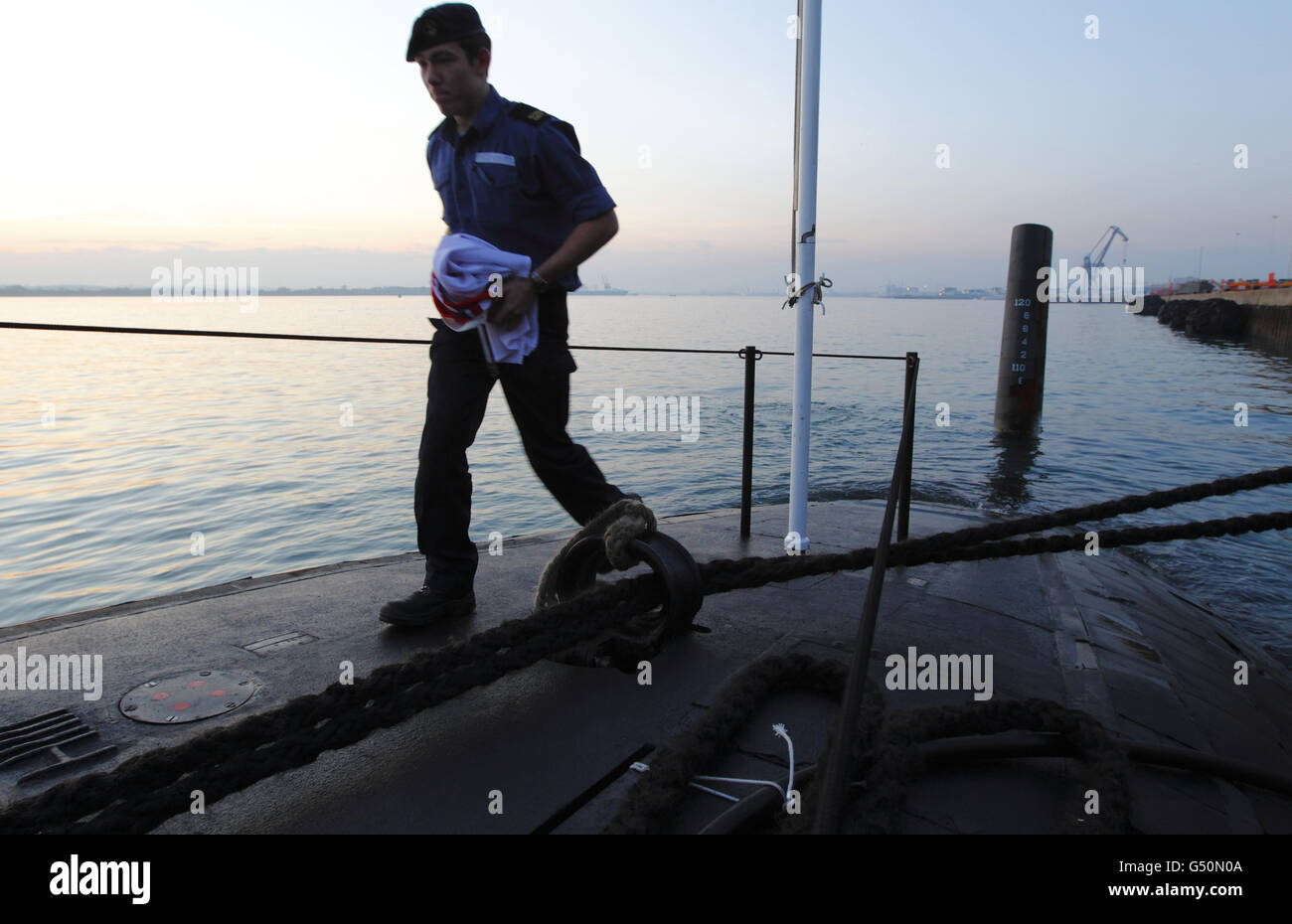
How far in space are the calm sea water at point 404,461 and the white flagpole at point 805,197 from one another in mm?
1155

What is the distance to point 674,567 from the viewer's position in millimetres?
2672

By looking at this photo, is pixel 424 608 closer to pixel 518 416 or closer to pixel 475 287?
pixel 518 416

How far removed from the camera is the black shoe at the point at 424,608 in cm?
320

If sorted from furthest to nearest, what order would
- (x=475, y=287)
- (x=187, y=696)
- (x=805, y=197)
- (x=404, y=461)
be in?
1. (x=404, y=461)
2. (x=805, y=197)
3. (x=475, y=287)
4. (x=187, y=696)

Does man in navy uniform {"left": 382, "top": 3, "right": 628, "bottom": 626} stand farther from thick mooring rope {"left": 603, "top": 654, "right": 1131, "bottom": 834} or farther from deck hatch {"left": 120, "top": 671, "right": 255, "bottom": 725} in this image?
thick mooring rope {"left": 603, "top": 654, "right": 1131, "bottom": 834}

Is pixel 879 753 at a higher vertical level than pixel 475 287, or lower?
lower

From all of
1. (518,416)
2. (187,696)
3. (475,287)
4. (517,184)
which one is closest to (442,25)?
(517,184)

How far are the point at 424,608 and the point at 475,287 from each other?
1.27 metres

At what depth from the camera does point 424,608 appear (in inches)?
127

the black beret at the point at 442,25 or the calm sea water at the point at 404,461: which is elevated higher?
the black beret at the point at 442,25

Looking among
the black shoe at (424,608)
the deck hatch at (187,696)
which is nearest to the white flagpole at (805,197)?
the black shoe at (424,608)

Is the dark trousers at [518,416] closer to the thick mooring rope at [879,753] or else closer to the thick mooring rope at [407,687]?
the thick mooring rope at [407,687]

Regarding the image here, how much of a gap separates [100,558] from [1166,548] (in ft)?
36.6

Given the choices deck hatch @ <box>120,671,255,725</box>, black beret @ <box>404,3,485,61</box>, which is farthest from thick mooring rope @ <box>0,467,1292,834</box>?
black beret @ <box>404,3,485,61</box>
